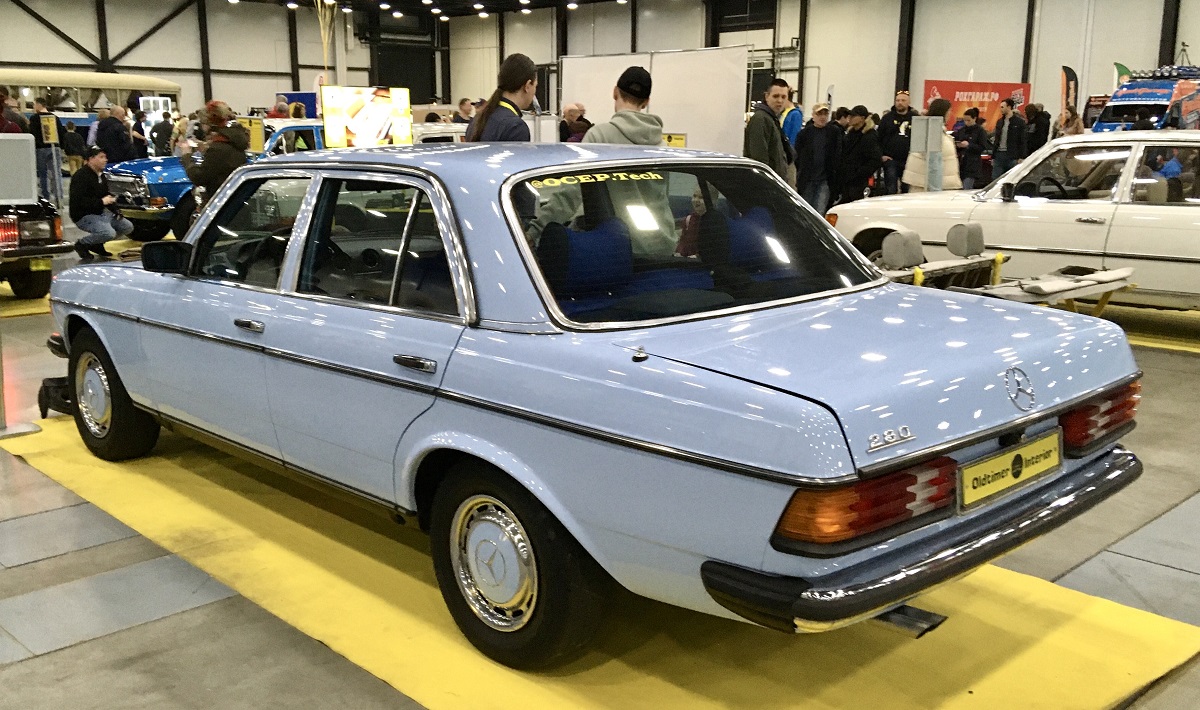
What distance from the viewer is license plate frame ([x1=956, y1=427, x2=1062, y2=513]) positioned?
2.77m

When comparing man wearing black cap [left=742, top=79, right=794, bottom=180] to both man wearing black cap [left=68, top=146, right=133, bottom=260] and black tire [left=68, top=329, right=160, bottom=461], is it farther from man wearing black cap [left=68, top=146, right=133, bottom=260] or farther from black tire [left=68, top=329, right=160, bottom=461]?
man wearing black cap [left=68, top=146, right=133, bottom=260]

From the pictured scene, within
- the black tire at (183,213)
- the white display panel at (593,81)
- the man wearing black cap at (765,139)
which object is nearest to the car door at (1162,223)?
the man wearing black cap at (765,139)

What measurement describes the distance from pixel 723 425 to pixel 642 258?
96cm

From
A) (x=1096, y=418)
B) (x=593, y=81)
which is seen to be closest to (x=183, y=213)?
(x=593, y=81)

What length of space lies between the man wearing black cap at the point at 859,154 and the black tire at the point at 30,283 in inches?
357

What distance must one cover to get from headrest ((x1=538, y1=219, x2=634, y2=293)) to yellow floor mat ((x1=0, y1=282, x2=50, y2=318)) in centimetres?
839

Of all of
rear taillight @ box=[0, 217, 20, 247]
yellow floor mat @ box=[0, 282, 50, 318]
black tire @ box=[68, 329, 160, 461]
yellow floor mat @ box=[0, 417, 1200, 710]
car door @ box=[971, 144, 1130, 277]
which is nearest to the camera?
yellow floor mat @ box=[0, 417, 1200, 710]

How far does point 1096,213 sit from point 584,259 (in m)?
6.53

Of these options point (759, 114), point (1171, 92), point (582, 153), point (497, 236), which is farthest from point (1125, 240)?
point (1171, 92)

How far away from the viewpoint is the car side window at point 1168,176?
26.7 feet

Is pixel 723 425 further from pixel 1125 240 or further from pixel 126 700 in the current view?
pixel 1125 240

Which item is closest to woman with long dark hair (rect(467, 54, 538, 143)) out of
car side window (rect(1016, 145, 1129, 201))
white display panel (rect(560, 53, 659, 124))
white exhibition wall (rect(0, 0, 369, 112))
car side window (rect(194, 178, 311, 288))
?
car side window (rect(194, 178, 311, 288))

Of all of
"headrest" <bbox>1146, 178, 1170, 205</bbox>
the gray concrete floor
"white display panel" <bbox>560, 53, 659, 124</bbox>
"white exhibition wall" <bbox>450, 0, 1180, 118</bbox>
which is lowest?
the gray concrete floor

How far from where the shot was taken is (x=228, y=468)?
5.36 metres
